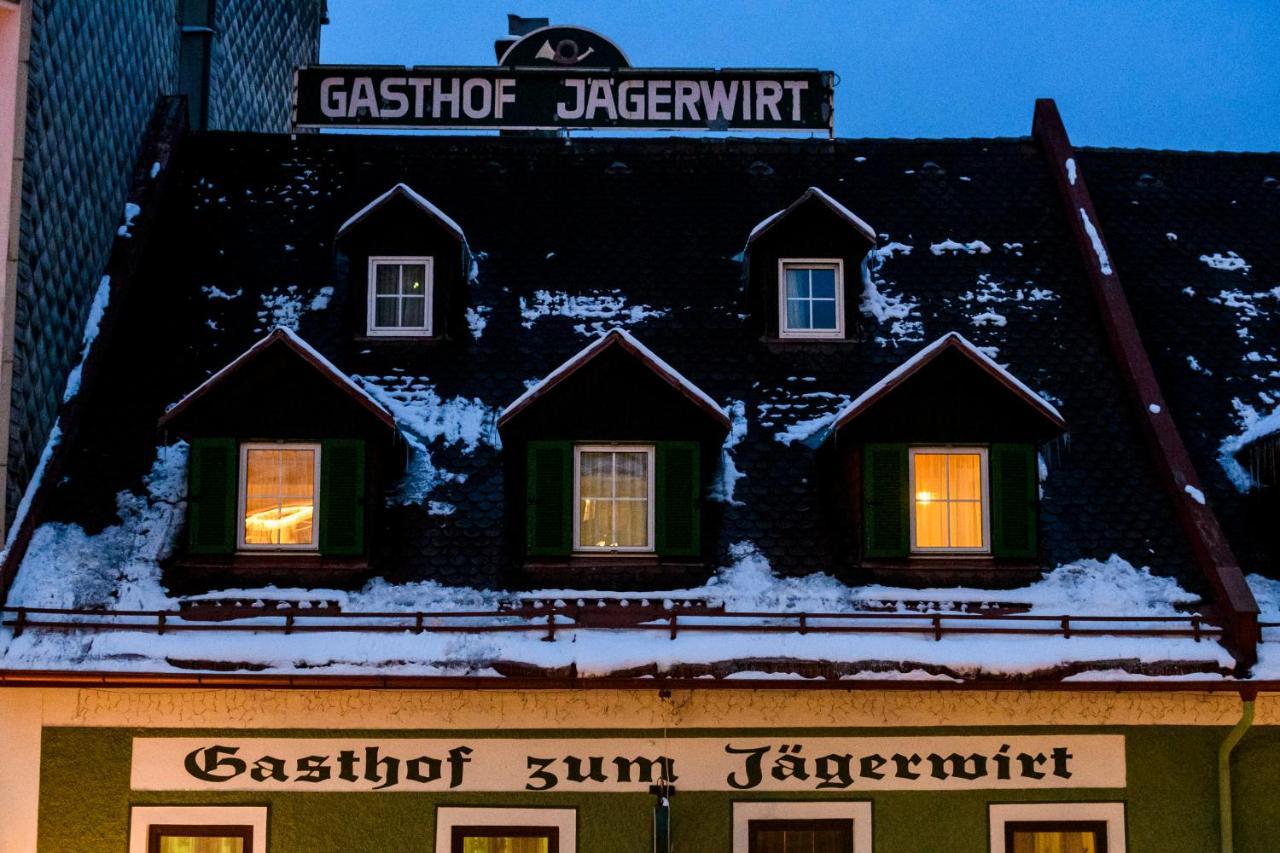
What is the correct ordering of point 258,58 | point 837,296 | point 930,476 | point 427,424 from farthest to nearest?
1. point 258,58
2. point 837,296
3. point 427,424
4. point 930,476

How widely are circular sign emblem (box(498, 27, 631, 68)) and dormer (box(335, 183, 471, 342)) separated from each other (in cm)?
475

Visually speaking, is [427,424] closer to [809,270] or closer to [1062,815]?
[809,270]

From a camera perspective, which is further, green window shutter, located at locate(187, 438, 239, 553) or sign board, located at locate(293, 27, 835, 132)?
sign board, located at locate(293, 27, 835, 132)

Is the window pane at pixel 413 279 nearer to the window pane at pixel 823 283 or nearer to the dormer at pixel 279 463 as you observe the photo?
the dormer at pixel 279 463

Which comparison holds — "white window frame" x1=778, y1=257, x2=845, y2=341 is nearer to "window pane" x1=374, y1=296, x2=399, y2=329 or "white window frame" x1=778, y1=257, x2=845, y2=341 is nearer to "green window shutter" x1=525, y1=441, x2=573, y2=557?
"green window shutter" x1=525, y1=441, x2=573, y2=557

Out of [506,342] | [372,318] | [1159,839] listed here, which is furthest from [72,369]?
[1159,839]

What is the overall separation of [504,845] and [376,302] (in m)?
6.29

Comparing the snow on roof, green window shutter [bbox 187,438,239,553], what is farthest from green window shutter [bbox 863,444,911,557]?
green window shutter [bbox 187,438,239,553]

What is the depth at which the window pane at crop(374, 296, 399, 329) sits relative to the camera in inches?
624

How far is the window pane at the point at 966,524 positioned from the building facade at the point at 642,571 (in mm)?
40

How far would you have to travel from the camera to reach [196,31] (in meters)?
19.5

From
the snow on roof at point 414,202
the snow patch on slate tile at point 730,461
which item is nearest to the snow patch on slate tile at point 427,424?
the snow on roof at point 414,202

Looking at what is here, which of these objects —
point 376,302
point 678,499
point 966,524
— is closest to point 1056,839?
point 966,524

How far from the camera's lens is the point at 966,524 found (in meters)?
13.9
